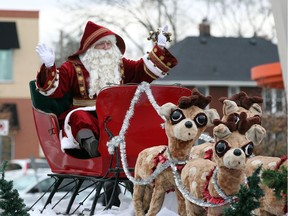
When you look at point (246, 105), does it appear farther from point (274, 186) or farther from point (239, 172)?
point (274, 186)

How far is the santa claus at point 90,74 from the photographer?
262 inches

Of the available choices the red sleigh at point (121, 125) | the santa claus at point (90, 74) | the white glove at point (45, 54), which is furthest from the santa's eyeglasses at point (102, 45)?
the red sleigh at point (121, 125)

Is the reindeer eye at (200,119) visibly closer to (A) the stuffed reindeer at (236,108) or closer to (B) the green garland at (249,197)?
(A) the stuffed reindeer at (236,108)

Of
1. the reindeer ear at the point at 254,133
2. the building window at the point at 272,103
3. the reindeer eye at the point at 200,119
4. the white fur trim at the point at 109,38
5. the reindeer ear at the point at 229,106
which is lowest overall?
the building window at the point at 272,103

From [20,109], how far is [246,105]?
30.2m

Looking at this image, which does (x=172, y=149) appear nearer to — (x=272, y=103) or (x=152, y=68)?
(x=152, y=68)

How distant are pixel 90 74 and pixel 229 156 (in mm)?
2698

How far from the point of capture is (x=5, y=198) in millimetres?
5301

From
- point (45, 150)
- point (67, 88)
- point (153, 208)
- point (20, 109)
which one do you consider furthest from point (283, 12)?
point (20, 109)

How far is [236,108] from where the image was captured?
5.41 metres

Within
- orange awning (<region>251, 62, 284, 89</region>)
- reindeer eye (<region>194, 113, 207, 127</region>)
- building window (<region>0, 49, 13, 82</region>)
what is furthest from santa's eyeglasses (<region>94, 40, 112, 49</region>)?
building window (<region>0, 49, 13, 82</region>)

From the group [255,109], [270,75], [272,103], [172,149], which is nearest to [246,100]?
[255,109]

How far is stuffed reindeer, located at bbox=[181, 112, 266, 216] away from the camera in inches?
185

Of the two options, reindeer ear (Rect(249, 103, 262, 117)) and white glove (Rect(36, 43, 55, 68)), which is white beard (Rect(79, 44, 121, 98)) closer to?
white glove (Rect(36, 43, 55, 68))
